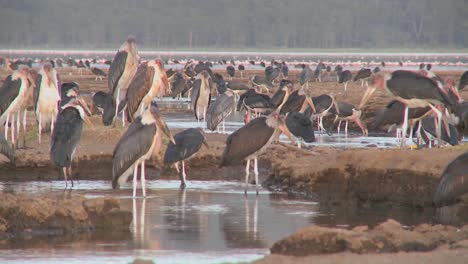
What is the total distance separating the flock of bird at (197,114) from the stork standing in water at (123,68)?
0.02 meters

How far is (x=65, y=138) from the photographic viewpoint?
13672 mm

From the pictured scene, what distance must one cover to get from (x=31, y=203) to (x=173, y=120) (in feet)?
46.5

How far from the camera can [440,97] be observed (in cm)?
1441

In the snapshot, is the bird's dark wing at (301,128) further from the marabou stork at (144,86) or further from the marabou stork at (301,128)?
the marabou stork at (144,86)

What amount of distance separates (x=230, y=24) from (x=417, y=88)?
156 meters

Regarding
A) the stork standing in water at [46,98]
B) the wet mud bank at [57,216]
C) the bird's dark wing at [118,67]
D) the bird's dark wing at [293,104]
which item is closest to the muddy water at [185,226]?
the wet mud bank at [57,216]

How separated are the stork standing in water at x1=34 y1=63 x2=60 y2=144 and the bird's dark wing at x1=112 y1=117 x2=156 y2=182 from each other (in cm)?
479

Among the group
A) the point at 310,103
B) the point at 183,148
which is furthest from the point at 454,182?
the point at 310,103

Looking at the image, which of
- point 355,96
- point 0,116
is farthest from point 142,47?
point 0,116

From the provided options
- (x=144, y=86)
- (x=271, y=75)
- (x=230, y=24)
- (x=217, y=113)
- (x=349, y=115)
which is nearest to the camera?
(x=144, y=86)

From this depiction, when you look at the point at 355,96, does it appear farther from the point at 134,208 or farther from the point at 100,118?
the point at 134,208

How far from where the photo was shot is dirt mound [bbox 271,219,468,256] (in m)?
8.75

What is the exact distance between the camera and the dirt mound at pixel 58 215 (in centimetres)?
1015

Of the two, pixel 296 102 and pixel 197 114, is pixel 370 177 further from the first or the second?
pixel 197 114
